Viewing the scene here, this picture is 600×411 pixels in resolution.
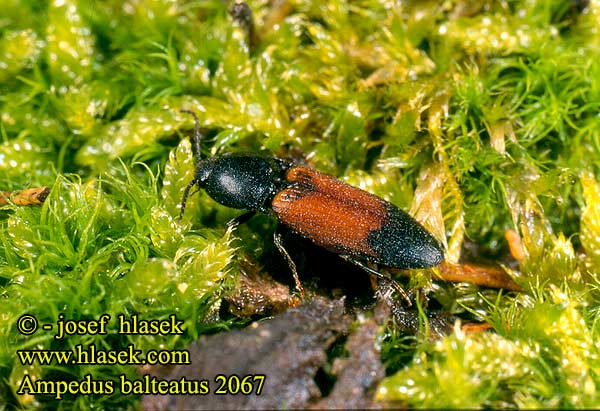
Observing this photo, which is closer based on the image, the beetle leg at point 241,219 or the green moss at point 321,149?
the green moss at point 321,149

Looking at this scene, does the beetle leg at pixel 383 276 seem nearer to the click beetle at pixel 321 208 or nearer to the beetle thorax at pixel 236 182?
the click beetle at pixel 321 208

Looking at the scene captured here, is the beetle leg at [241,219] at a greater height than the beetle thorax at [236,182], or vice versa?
the beetle thorax at [236,182]

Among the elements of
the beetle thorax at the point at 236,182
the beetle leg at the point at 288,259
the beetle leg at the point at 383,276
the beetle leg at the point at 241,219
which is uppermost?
the beetle thorax at the point at 236,182

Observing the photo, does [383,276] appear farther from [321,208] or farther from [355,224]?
[321,208]

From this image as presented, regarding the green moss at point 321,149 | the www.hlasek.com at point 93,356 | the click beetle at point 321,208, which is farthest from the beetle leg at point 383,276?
the www.hlasek.com at point 93,356

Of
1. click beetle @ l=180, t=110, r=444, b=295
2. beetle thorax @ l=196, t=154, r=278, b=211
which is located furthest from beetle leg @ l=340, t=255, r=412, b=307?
beetle thorax @ l=196, t=154, r=278, b=211

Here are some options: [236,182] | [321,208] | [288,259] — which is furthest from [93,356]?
[321,208]

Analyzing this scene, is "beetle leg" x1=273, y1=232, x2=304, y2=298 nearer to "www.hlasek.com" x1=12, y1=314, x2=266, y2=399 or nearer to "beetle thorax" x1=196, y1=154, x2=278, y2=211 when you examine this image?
"beetle thorax" x1=196, y1=154, x2=278, y2=211
